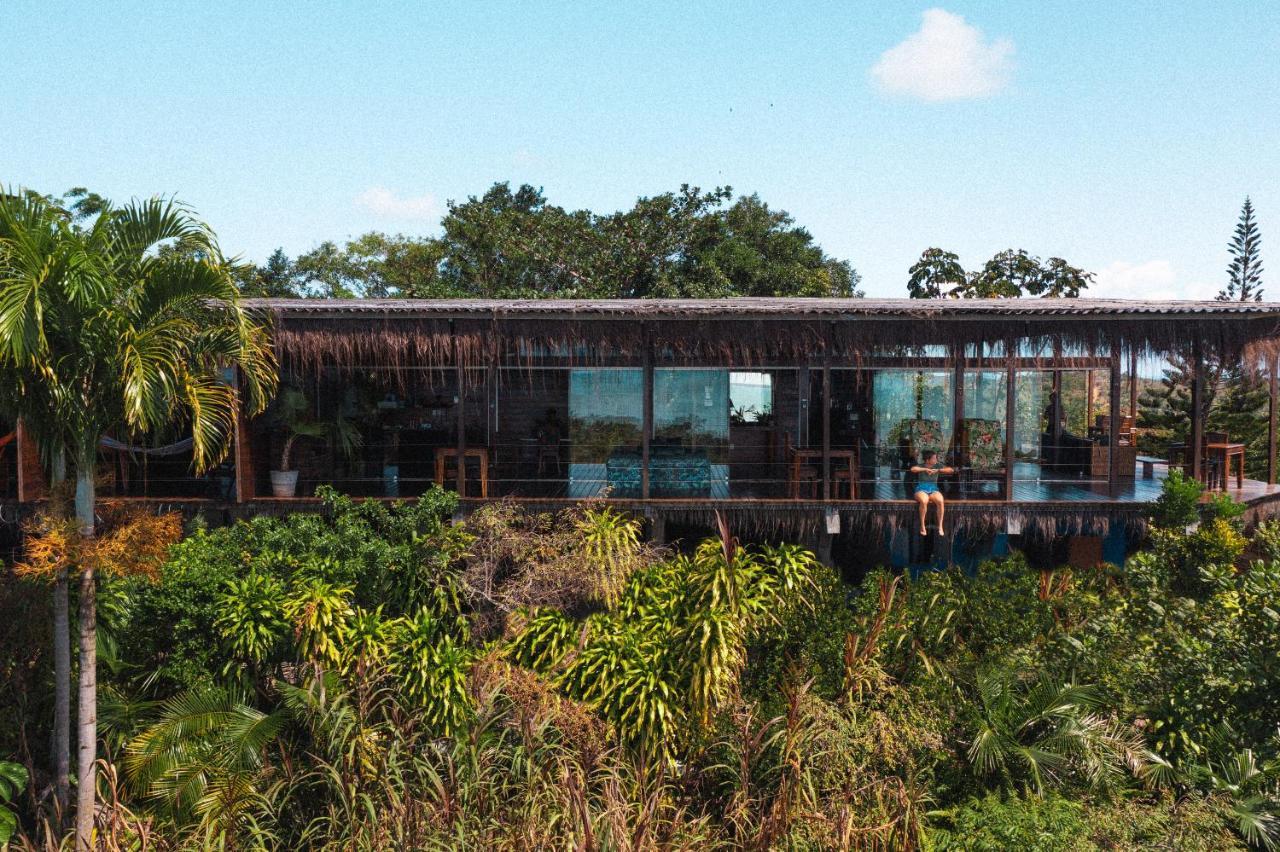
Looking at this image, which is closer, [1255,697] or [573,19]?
[1255,697]

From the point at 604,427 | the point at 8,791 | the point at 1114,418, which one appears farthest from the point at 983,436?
the point at 8,791

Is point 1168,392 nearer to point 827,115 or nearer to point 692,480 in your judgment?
point 827,115

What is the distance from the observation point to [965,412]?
11055 mm

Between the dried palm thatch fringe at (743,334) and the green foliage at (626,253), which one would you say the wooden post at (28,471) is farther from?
the green foliage at (626,253)

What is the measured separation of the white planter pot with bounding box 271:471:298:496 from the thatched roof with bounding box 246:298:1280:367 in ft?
4.20

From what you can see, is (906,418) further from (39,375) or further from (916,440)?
(39,375)

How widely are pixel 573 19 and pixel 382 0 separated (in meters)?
2.51

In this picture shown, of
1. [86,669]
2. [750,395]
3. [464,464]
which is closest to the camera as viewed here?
[86,669]

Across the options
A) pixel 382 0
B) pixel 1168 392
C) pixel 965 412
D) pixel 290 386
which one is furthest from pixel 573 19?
pixel 1168 392

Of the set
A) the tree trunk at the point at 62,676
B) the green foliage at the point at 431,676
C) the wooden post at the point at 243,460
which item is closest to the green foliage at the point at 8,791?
the tree trunk at the point at 62,676

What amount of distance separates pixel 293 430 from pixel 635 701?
17.0 feet

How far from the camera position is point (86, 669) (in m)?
5.16

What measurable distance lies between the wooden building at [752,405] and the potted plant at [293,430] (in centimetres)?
5

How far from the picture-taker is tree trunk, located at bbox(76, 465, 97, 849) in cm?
510
